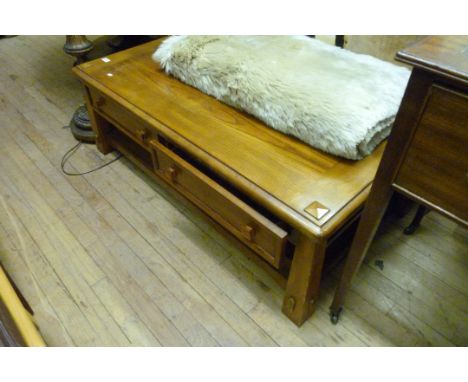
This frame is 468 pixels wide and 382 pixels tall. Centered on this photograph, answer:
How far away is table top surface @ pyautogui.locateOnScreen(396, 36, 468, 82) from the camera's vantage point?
44cm

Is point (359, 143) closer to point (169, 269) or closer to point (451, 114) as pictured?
point (451, 114)

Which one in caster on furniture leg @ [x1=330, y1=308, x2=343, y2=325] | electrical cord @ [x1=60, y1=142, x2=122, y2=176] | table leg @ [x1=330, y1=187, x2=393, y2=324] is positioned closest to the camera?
table leg @ [x1=330, y1=187, x2=393, y2=324]

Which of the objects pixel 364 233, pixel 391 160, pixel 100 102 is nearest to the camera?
pixel 391 160

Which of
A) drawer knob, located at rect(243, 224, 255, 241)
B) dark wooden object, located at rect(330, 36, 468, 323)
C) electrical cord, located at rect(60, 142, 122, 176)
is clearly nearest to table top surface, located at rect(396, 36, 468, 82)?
dark wooden object, located at rect(330, 36, 468, 323)

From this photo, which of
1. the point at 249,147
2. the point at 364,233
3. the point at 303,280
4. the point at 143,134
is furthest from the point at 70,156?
the point at 364,233

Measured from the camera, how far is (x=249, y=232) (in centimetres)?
78

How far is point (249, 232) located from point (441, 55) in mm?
473

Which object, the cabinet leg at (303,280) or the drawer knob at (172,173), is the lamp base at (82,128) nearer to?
the drawer knob at (172,173)

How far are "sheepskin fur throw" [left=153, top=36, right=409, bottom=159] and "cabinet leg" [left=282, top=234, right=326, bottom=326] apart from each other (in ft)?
0.74

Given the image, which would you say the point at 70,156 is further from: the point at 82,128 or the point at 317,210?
the point at 317,210

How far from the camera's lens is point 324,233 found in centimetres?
67

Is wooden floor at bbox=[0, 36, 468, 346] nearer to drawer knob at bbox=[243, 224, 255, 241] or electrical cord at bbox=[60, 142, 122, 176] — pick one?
electrical cord at bbox=[60, 142, 122, 176]

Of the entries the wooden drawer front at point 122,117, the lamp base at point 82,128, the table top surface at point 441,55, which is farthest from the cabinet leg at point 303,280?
the lamp base at point 82,128

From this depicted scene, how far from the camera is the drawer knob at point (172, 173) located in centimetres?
92
